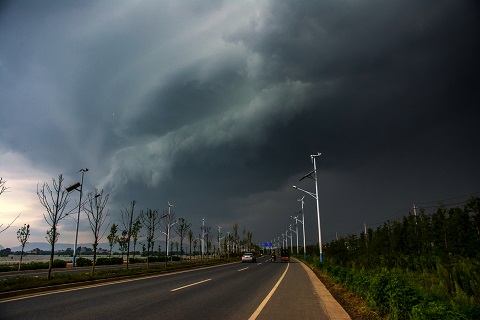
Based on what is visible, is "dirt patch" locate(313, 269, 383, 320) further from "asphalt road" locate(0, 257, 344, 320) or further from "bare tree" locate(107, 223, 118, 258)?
"bare tree" locate(107, 223, 118, 258)

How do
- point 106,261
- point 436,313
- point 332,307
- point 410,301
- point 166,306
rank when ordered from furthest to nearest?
point 106,261 < point 332,307 < point 166,306 < point 410,301 < point 436,313

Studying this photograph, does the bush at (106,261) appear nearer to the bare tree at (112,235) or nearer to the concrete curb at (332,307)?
the bare tree at (112,235)

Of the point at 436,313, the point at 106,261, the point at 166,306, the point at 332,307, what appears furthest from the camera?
the point at 106,261

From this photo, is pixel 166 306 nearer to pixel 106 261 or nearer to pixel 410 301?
pixel 410 301

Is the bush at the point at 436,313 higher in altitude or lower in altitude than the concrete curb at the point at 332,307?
higher

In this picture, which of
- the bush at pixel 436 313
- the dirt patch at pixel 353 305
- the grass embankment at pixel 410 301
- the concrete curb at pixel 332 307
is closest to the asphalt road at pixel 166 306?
the concrete curb at pixel 332 307

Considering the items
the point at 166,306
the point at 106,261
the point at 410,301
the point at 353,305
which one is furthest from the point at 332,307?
the point at 106,261

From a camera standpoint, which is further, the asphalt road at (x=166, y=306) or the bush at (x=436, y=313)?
the asphalt road at (x=166, y=306)

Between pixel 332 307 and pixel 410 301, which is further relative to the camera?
pixel 332 307

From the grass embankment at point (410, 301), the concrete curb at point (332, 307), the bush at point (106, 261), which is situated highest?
the grass embankment at point (410, 301)

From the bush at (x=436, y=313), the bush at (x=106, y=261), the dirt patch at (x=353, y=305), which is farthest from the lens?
the bush at (x=106, y=261)

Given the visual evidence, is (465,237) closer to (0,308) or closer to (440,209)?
(440,209)

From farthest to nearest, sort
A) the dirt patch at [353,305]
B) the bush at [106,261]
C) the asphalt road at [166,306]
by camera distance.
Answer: the bush at [106,261] → the asphalt road at [166,306] → the dirt patch at [353,305]


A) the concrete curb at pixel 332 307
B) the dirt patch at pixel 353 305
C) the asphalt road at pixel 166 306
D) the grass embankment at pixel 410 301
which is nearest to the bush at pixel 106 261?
the asphalt road at pixel 166 306
